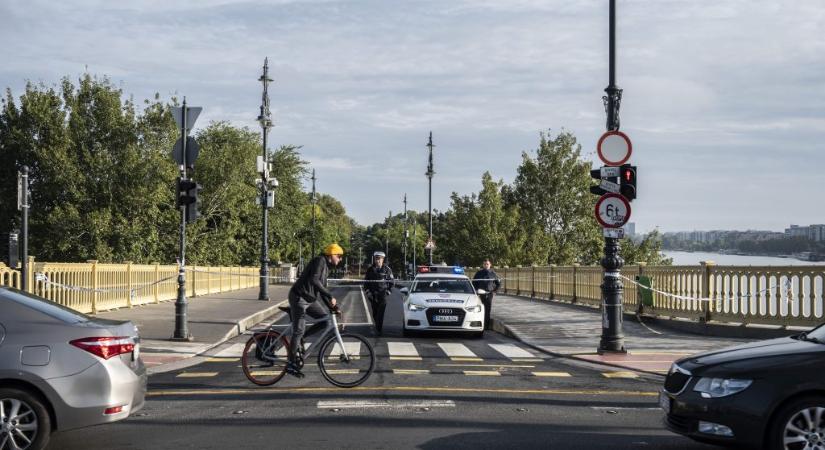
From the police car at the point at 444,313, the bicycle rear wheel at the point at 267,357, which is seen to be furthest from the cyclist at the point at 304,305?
the police car at the point at 444,313

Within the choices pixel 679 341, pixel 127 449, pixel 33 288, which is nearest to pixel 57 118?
pixel 33 288

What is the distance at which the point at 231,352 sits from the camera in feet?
51.9

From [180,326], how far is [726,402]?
40.1 ft

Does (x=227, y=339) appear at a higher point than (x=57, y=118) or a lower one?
lower

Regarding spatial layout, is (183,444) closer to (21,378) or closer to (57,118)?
(21,378)

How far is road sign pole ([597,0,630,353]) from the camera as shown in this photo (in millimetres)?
14977

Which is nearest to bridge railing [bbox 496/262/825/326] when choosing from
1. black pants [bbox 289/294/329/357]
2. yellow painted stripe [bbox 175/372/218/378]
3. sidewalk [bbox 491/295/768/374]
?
sidewalk [bbox 491/295/768/374]

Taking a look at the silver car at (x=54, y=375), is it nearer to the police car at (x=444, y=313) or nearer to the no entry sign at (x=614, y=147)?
the no entry sign at (x=614, y=147)

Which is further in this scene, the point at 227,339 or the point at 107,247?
the point at 107,247

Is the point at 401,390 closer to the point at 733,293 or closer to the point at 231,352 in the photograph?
the point at 231,352

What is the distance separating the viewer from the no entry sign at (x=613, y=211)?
15023 millimetres

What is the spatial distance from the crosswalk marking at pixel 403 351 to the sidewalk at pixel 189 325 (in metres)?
3.28

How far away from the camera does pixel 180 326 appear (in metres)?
16.8

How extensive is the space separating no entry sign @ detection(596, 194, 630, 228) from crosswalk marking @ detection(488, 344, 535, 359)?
8.60ft
